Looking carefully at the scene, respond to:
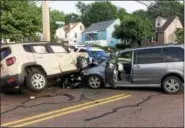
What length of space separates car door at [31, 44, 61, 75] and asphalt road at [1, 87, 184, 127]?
0.79 meters

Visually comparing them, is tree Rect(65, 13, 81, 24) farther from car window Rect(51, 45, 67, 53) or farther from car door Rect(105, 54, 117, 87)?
car door Rect(105, 54, 117, 87)

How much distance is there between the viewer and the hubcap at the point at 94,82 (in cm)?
1265

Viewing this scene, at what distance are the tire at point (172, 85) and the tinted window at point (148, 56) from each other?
2.23 ft

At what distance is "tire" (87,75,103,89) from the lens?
12.6m

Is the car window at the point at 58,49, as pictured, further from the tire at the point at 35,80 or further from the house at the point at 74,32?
the house at the point at 74,32

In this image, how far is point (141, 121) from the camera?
786 cm

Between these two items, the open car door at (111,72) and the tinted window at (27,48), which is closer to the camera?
the tinted window at (27,48)

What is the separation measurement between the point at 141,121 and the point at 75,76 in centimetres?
555

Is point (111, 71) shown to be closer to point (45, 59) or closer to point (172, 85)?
point (172, 85)

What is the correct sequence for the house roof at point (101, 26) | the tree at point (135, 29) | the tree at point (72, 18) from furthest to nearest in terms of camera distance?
the tree at point (72, 18) < the house roof at point (101, 26) < the tree at point (135, 29)

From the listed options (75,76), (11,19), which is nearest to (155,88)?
(75,76)

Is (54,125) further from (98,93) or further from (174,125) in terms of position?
(98,93)

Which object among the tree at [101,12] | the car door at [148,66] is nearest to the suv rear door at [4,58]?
the car door at [148,66]

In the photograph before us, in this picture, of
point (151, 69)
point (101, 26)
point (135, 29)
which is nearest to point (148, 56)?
point (151, 69)
